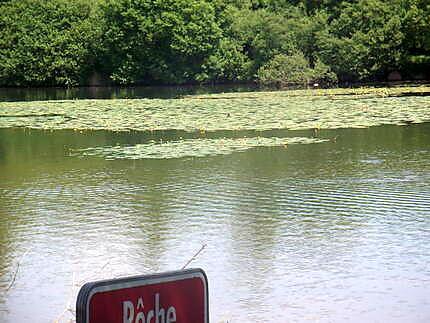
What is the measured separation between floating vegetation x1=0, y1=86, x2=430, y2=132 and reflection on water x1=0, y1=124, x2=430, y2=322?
3.27 m

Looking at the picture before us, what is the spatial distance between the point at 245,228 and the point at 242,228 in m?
0.03

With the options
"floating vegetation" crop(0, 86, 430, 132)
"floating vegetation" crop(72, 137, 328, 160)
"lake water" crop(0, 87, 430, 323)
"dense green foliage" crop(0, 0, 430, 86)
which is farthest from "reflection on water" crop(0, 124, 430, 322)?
"dense green foliage" crop(0, 0, 430, 86)

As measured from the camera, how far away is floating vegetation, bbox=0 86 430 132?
52.6ft

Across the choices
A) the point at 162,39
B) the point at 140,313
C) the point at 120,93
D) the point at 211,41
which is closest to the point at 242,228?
the point at 140,313

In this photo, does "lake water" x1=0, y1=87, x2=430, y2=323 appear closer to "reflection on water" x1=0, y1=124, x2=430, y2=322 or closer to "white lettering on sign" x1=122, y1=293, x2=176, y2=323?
"reflection on water" x1=0, y1=124, x2=430, y2=322

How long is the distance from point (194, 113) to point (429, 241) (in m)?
12.1

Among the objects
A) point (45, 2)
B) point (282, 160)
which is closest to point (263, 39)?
point (45, 2)

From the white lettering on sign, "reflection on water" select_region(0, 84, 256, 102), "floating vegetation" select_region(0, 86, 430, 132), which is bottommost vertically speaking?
"floating vegetation" select_region(0, 86, 430, 132)

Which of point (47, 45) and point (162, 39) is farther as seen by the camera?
point (47, 45)

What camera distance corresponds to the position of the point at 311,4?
117ft

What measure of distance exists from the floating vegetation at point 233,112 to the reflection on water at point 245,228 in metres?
3.27

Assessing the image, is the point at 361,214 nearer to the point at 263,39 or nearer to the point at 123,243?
the point at 123,243

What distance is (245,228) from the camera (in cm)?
764

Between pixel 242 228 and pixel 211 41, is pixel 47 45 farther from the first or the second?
pixel 242 228
